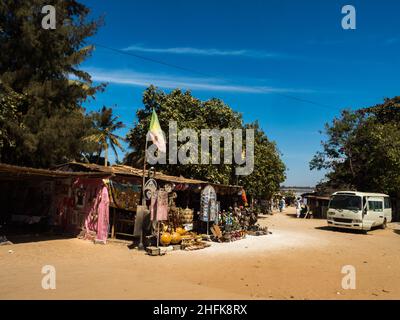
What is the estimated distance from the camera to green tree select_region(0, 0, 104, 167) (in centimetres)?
1684

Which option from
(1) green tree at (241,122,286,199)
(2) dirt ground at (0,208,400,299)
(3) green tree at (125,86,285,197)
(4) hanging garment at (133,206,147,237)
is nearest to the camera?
(2) dirt ground at (0,208,400,299)

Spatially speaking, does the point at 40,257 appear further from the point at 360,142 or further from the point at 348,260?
the point at 360,142

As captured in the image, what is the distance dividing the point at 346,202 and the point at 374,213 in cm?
249

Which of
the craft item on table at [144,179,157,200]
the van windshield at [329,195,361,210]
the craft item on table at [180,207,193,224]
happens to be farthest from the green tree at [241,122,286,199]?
the craft item on table at [144,179,157,200]

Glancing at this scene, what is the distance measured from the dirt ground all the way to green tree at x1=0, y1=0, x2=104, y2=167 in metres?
5.90

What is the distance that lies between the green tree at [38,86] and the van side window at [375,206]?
55.0 ft

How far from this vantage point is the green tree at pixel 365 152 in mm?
30719

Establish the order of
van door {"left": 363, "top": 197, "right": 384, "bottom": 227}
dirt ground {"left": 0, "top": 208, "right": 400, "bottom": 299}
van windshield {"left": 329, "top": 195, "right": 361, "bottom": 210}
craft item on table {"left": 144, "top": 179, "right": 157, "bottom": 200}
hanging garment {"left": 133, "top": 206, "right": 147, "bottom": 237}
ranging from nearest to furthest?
1. dirt ground {"left": 0, "top": 208, "right": 400, "bottom": 299}
2. hanging garment {"left": 133, "top": 206, "right": 147, "bottom": 237}
3. craft item on table {"left": 144, "top": 179, "right": 157, "bottom": 200}
4. van windshield {"left": 329, "top": 195, "right": 361, "bottom": 210}
5. van door {"left": 363, "top": 197, "right": 384, "bottom": 227}

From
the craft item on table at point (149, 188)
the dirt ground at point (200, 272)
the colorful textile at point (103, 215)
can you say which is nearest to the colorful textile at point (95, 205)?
the colorful textile at point (103, 215)

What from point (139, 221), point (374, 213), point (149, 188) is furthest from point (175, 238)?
point (374, 213)

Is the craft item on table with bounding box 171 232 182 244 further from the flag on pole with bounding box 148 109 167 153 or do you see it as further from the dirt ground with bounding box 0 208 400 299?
the flag on pole with bounding box 148 109 167 153

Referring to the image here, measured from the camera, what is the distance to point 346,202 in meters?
20.8
